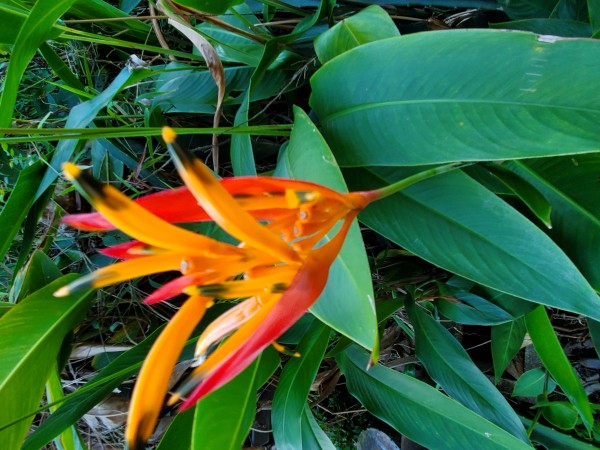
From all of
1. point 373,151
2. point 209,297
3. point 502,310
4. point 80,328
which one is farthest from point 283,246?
point 80,328

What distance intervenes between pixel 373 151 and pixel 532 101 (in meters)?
0.14

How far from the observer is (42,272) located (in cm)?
73

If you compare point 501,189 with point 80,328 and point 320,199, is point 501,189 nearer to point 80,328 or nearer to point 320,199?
point 320,199

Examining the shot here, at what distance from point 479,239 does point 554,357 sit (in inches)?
11.8

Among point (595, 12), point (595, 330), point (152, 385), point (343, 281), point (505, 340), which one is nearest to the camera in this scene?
point (152, 385)

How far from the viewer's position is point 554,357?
2.30ft

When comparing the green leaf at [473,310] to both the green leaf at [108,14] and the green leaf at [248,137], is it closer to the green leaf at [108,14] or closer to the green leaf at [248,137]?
the green leaf at [248,137]

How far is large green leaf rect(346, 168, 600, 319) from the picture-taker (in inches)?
18.3

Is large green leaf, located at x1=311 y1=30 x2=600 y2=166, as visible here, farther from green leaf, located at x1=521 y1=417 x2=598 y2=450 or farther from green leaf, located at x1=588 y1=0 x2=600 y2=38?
green leaf, located at x1=521 y1=417 x2=598 y2=450

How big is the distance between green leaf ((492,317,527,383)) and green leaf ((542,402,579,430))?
0.12m

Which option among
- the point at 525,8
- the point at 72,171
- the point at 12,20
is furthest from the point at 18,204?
the point at 525,8

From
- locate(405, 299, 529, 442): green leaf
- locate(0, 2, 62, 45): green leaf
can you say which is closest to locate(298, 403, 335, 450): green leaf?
locate(405, 299, 529, 442): green leaf

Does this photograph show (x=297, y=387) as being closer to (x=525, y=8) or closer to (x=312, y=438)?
(x=312, y=438)

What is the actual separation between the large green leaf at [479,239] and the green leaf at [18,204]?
0.44m
